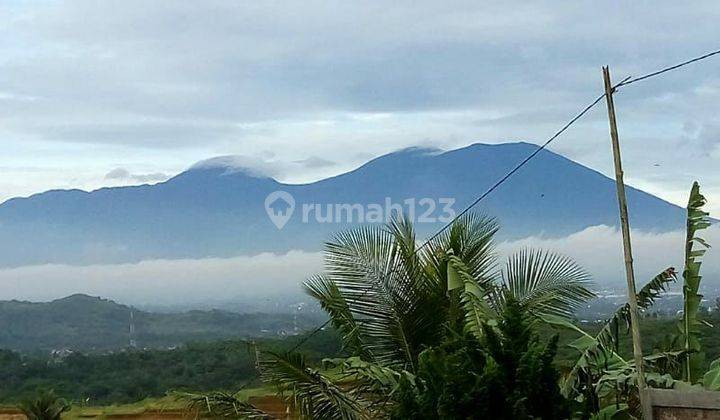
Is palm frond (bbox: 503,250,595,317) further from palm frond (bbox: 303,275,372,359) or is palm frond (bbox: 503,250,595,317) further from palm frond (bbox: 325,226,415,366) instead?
palm frond (bbox: 303,275,372,359)

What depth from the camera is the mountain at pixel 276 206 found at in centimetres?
1402

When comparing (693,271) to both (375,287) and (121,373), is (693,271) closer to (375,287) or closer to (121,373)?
(375,287)

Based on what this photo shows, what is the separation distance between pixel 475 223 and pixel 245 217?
66.3ft

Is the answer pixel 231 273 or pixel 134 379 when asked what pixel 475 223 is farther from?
pixel 231 273

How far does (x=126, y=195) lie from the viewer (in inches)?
1302

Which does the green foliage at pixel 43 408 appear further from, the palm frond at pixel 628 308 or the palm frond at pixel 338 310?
the palm frond at pixel 628 308

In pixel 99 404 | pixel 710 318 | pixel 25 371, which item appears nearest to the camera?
pixel 710 318

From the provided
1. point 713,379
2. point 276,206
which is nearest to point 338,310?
point 713,379

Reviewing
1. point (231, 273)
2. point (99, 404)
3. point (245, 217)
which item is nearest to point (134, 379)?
point (99, 404)

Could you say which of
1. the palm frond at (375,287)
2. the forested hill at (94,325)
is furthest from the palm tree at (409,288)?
the forested hill at (94,325)

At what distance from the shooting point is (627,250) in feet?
21.1

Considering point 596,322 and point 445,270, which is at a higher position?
point 445,270

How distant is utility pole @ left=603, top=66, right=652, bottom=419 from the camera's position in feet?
20.9

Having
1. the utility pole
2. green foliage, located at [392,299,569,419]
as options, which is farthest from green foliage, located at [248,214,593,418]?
the utility pole
